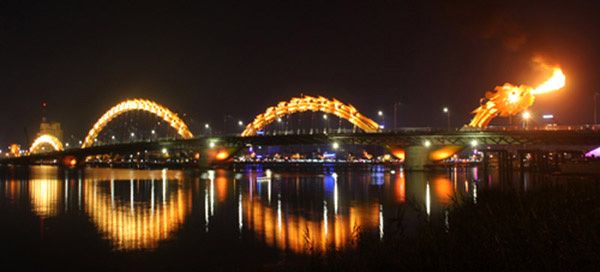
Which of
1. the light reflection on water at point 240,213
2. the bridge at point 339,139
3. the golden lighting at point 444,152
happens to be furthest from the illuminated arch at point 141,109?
the light reflection on water at point 240,213

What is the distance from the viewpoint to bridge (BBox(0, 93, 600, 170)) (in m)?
66.8

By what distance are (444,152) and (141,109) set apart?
77.0 meters

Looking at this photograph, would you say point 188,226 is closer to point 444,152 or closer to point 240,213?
point 240,213

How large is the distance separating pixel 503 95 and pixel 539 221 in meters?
70.3

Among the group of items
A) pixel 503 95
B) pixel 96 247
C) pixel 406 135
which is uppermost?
pixel 503 95

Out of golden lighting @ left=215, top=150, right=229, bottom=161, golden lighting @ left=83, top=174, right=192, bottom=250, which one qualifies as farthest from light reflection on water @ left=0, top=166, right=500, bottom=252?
golden lighting @ left=215, top=150, right=229, bottom=161

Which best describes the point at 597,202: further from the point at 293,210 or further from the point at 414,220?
the point at 293,210

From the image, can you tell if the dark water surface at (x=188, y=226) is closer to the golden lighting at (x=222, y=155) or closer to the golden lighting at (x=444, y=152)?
the golden lighting at (x=444, y=152)

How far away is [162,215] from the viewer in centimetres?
2789

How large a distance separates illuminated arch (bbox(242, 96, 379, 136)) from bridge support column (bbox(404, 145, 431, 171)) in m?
16.9

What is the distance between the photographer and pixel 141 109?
132750 mm

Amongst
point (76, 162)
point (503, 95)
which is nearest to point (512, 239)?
point (503, 95)

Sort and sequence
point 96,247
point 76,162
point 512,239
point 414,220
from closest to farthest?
1. point 512,239
2. point 96,247
3. point 414,220
4. point 76,162

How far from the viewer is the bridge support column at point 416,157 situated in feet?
253
